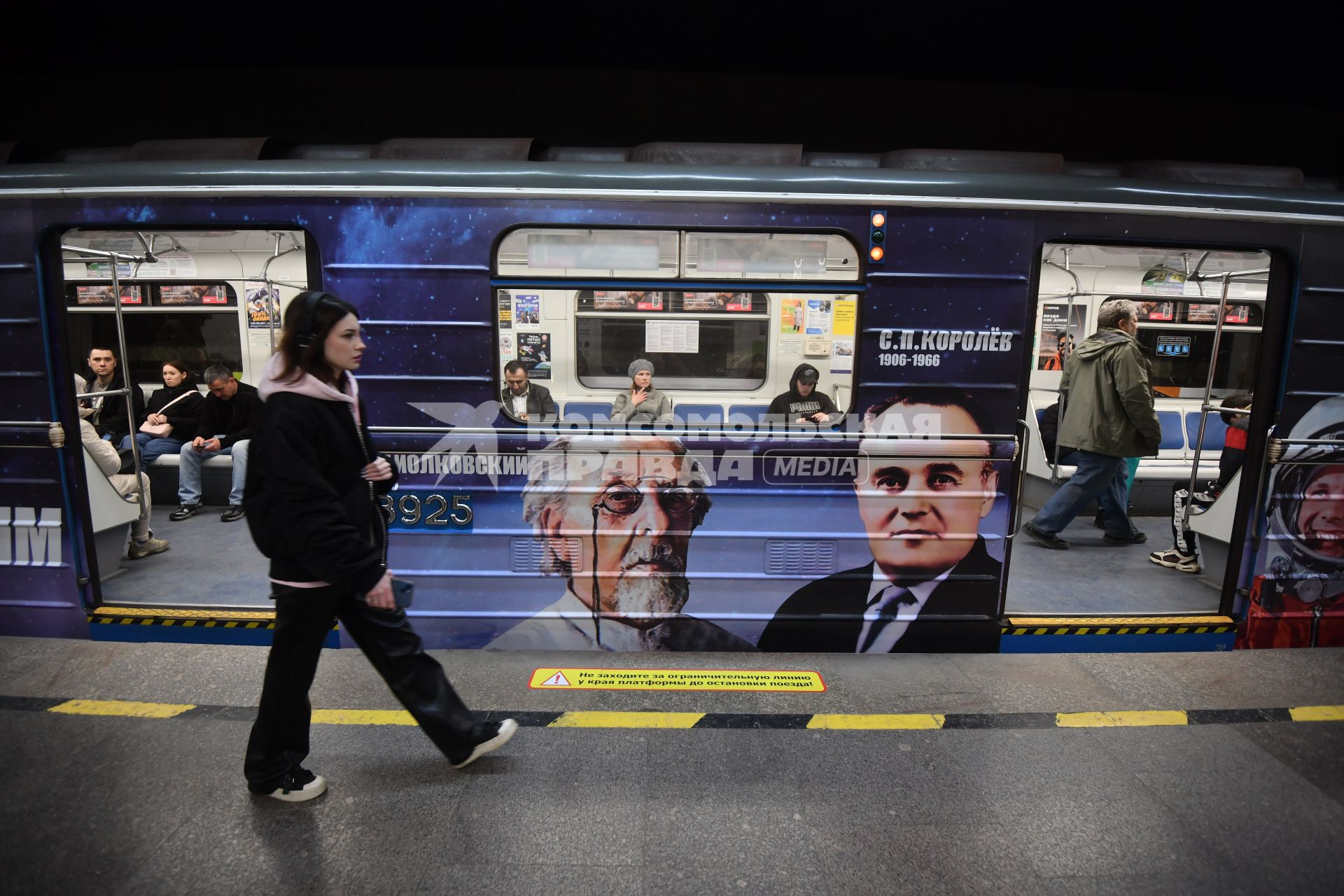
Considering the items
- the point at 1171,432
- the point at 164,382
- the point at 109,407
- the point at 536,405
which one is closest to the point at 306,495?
the point at 536,405

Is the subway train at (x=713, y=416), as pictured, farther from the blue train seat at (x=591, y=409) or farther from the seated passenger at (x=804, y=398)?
→ the blue train seat at (x=591, y=409)

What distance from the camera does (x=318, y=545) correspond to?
2.17 metres

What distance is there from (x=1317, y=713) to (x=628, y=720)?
3124 mm

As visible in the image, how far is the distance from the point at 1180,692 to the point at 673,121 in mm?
4633

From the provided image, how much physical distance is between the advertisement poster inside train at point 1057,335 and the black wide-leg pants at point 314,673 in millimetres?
6837

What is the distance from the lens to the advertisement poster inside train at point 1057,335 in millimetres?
7133

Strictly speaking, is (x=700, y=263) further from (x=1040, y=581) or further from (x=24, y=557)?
(x=24, y=557)

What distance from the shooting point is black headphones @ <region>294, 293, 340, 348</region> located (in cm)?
221

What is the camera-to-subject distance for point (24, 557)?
3.51m

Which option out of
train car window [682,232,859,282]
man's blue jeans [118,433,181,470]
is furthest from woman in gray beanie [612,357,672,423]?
man's blue jeans [118,433,181,470]

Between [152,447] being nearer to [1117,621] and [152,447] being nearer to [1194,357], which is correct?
[1117,621]

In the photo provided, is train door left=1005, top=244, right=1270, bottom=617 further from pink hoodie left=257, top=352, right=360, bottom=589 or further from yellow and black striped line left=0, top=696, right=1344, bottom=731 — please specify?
pink hoodie left=257, top=352, right=360, bottom=589

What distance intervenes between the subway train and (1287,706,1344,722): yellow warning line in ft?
1.76

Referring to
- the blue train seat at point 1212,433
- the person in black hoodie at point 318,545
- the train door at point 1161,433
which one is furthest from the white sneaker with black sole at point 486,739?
the blue train seat at point 1212,433
